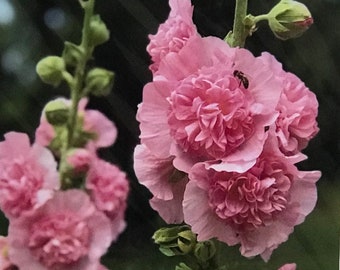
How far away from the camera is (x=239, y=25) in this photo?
69 centimetres

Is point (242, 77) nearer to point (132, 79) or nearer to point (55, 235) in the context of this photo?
point (55, 235)

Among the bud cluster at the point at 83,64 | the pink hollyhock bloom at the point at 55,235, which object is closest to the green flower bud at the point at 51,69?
the bud cluster at the point at 83,64

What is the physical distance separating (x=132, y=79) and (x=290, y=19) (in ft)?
1.02

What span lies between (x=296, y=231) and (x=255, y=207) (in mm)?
387

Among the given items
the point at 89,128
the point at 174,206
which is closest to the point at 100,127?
the point at 89,128

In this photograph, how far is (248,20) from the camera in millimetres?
679

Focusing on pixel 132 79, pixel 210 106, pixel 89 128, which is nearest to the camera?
pixel 210 106

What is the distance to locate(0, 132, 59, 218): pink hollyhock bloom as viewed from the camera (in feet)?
2.22

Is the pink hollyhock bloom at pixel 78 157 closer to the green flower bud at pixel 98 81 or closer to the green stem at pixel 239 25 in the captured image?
the green flower bud at pixel 98 81

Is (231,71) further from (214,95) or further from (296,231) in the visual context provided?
(296,231)

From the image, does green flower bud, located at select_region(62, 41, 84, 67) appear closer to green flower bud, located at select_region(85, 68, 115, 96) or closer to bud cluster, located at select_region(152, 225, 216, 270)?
green flower bud, located at select_region(85, 68, 115, 96)

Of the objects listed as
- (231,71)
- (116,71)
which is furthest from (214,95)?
(116,71)

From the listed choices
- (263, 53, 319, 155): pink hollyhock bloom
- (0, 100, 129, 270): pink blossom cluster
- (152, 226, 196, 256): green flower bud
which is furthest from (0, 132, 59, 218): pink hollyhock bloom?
(263, 53, 319, 155): pink hollyhock bloom

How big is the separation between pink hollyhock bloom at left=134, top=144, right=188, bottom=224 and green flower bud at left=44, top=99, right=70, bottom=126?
70 mm
